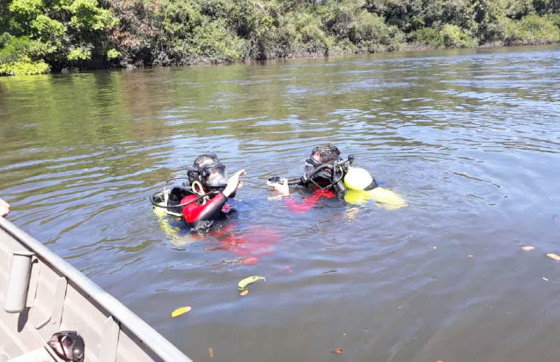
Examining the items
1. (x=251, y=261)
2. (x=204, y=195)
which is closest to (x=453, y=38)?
(x=204, y=195)

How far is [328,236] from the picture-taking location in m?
5.11

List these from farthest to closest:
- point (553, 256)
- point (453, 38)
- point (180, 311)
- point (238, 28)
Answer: point (453, 38)
point (238, 28)
point (553, 256)
point (180, 311)

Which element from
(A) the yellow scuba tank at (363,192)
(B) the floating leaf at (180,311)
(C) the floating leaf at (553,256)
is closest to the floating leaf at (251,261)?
(B) the floating leaf at (180,311)

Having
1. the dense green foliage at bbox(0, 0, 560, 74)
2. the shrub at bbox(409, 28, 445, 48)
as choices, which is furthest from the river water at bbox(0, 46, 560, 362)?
the shrub at bbox(409, 28, 445, 48)

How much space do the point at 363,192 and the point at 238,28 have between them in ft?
132

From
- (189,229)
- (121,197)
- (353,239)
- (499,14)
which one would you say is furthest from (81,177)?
(499,14)

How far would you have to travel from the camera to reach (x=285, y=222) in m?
5.58

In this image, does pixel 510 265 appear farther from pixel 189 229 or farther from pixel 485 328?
pixel 189 229

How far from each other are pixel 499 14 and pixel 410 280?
69.5 m

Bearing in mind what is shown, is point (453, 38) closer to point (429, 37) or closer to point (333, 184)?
point (429, 37)

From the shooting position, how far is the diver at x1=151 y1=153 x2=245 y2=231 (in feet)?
16.7

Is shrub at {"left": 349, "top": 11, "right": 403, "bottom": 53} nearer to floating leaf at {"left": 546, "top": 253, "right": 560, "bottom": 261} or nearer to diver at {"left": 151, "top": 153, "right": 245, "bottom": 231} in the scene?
diver at {"left": 151, "top": 153, "right": 245, "bottom": 231}

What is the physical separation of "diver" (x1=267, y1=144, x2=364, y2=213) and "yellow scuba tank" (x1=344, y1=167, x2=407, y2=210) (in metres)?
0.08

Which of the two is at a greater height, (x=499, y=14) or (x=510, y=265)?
(x=499, y=14)
